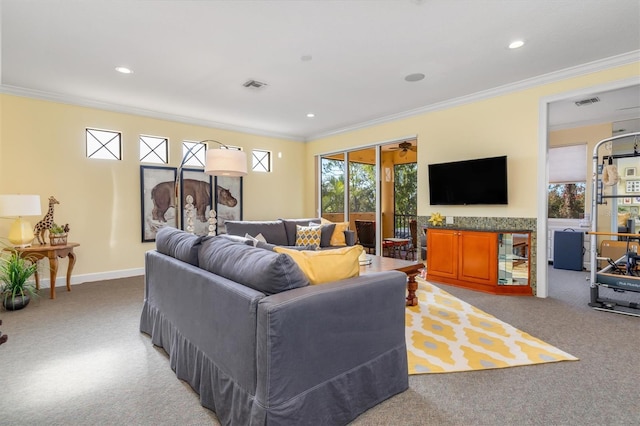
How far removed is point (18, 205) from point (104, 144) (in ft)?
5.56

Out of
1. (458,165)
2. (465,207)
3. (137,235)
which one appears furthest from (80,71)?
(465,207)

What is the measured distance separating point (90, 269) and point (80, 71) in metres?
2.89

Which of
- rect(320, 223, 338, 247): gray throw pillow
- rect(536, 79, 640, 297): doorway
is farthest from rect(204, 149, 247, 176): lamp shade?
rect(536, 79, 640, 297): doorway

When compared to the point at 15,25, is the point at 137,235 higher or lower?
lower

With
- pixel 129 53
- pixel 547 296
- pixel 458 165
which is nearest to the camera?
pixel 129 53

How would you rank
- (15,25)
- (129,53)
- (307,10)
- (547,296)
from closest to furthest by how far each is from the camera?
1. (307,10)
2. (15,25)
3. (129,53)
4. (547,296)

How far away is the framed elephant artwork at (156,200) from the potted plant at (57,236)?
1.16 m

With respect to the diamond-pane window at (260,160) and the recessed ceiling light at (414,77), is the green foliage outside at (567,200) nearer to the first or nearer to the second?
the recessed ceiling light at (414,77)

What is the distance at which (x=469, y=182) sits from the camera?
4.68 metres

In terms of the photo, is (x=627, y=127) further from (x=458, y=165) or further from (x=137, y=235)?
(x=137, y=235)

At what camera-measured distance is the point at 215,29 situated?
9.46 ft

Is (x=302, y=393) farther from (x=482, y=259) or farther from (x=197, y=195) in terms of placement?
(x=197, y=195)

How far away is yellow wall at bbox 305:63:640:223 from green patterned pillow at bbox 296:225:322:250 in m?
1.81

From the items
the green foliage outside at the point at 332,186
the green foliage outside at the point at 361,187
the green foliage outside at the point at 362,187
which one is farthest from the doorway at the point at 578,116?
the green foliage outside at the point at 332,186
